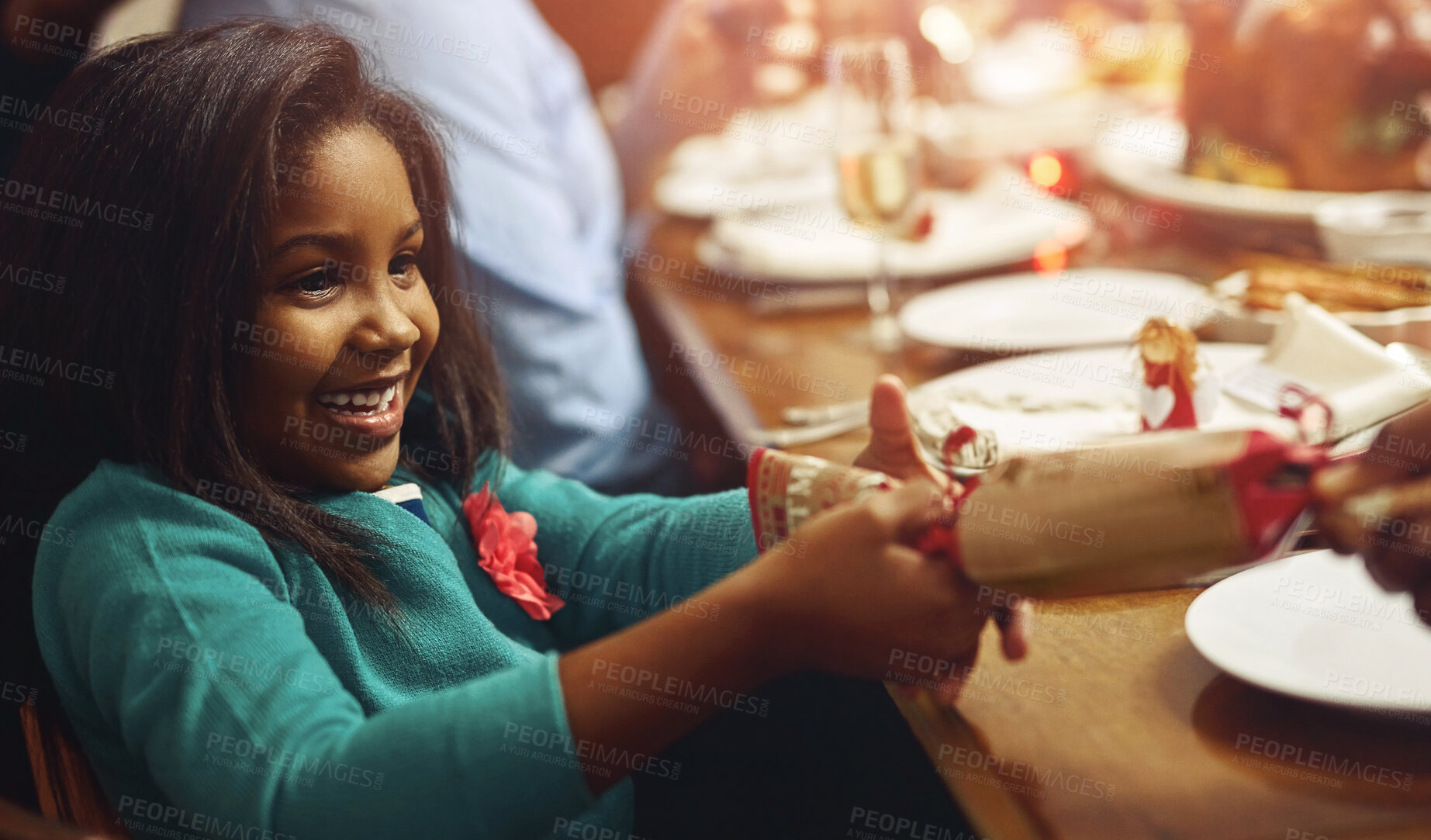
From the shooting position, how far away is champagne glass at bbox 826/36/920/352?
4.05ft

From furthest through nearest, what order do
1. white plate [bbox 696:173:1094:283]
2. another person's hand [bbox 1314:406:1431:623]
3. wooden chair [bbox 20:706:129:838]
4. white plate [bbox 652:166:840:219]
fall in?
1. white plate [bbox 652:166:840:219]
2. white plate [bbox 696:173:1094:283]
3. wooden chair [bbox 20:706:129:838]
4. another person's hand [bbox 1314:406:1431:623]

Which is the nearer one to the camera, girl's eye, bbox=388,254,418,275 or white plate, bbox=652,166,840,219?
girl's eye, bbox=388,254,418,275

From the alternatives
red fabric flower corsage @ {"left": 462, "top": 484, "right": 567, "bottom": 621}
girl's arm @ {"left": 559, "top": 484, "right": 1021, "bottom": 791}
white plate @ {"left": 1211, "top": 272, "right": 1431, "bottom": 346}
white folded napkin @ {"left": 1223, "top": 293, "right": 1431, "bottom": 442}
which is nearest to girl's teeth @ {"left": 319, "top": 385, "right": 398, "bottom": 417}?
red fabric flower corsage @ {"left": 462, "top": 484, "right": 567, "bottom": 621}

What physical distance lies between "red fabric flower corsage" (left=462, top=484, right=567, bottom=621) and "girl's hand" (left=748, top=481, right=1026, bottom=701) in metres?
0.30

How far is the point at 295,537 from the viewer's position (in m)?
0.69

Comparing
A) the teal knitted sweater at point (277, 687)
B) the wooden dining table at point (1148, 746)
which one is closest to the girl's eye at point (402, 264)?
the teal knitted sweater at point (277, 687)

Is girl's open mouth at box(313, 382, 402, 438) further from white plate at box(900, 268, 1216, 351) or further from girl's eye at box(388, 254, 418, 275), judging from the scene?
white plate at box(900, 268, 1216, 351)

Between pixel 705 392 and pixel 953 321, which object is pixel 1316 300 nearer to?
pixel 953 321

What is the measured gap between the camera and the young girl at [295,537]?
1.90ft

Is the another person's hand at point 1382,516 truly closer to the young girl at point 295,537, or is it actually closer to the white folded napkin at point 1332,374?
the young girl at point 295,537

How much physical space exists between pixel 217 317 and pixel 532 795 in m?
0.35

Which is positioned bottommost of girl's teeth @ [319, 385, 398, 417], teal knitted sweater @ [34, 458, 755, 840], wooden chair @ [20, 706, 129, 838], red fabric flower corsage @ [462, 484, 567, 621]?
wooden chair @ [20, 706, 129, 838]

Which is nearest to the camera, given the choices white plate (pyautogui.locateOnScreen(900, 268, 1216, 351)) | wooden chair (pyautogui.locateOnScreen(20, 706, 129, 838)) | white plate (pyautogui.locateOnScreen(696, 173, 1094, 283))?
wooden chair (pyautogui.locateOnScreen(20, 706, 129, 838))

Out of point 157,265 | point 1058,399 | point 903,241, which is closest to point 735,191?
point 903,241
